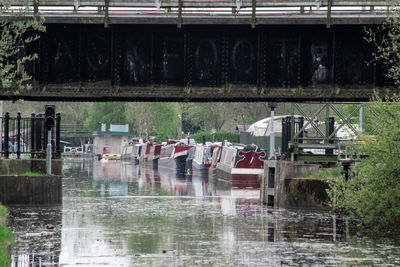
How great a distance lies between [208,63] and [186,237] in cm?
789

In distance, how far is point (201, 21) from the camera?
27.2 metres

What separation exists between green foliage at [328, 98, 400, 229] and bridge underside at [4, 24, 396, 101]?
5.35 meters

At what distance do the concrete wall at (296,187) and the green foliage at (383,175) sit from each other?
765 centimetres

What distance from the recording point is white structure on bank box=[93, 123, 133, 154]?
130 meters

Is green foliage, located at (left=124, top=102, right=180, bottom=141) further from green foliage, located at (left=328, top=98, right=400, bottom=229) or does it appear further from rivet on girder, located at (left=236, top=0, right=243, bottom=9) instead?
green foliage, located at (left=328, top=98, right=400, bottom=229)

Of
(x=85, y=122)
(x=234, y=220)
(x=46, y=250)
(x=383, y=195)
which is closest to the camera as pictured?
(x=46, y=250)

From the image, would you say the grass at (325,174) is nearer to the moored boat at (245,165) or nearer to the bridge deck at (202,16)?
the bridge deck at (202,16)

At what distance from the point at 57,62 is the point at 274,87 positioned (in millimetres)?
6971

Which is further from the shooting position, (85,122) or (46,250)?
(85,122)

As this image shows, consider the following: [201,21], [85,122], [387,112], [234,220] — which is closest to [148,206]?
[234,220]

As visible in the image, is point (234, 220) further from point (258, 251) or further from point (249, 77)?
point (258, 251)

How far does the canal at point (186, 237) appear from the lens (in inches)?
690

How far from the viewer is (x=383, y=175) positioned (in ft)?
72.0

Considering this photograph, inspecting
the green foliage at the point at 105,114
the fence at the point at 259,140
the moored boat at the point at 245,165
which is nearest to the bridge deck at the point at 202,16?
the moored boat at the point at 245,165
